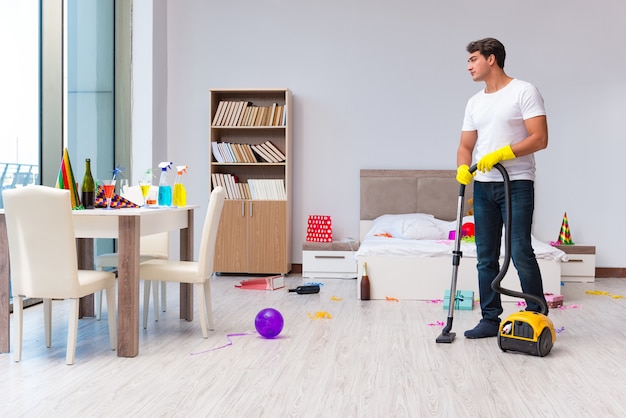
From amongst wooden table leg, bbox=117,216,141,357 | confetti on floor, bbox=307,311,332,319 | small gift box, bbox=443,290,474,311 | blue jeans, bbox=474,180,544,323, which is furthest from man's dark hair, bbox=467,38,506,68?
wooden table leg, bbox=117,216,141,357

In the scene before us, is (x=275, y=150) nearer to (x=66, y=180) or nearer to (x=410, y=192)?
(x=410, y=192)

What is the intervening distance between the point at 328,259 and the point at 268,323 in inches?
96.2

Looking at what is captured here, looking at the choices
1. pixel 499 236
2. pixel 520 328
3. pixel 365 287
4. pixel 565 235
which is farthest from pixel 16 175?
pixel 565 235

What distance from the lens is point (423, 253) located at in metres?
4.90

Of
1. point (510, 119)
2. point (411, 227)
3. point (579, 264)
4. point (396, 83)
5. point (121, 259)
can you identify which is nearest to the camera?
point (121, 259)

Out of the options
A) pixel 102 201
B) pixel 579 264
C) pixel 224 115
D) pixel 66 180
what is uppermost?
pixel 224 115

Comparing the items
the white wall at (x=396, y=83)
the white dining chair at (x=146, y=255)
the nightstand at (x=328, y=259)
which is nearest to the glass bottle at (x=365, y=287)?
the nightstand at (x=328, y=259)

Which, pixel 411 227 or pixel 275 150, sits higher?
pixel 275 150

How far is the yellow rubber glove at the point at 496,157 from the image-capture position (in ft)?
11.1

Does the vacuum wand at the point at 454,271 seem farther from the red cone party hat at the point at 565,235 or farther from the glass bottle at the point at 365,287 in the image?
the red cone party hat at the point at 565,235

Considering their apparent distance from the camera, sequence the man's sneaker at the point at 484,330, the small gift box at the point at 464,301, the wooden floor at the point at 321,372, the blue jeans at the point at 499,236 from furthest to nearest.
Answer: the small gift box at the point at 464,301 → the man's sneaker at the point at 484,330 → the blue jeans at the point at 499,236 → the wooden floor at the point at 321,372

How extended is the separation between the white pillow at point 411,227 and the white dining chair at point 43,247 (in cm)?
301

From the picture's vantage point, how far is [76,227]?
128 inches

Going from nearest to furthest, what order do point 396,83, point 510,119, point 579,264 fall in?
point 510,119, point 579,264, point 396,83
